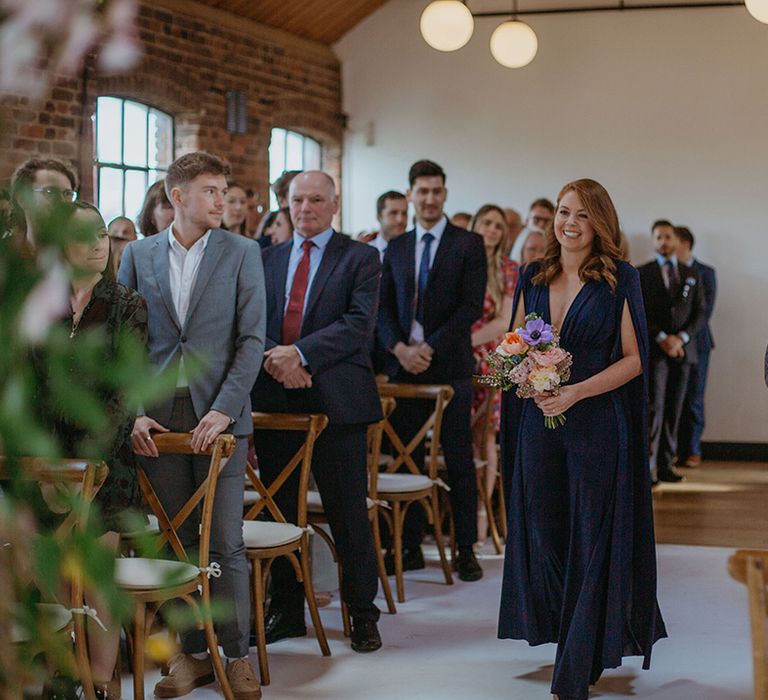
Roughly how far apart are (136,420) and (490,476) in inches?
130

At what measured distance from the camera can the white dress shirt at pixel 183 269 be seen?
4.14m

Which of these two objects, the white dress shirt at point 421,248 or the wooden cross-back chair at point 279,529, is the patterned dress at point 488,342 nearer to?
the white dress shirt at point 421,248

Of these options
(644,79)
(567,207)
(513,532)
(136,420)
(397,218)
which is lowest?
(513,532)

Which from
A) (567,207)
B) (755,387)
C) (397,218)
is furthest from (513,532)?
(755,387)

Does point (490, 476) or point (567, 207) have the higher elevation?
point (567, 207)

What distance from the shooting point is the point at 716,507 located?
8352 millimetres

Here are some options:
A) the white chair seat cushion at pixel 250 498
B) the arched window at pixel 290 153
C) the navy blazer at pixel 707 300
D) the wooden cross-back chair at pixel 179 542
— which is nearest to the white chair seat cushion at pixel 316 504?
the white chair seat cushion at pixel 250 498

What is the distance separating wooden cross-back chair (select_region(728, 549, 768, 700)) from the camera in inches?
73.2

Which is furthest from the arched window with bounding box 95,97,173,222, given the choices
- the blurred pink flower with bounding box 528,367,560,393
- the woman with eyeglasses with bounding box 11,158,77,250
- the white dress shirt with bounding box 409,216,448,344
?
the woman with eyeglasses with bounding box 11,158,77,250

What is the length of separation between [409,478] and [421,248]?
1.24 meters

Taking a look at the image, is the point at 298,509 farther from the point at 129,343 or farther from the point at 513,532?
the point at 129,343

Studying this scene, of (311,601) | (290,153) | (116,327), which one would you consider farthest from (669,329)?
(116,327)

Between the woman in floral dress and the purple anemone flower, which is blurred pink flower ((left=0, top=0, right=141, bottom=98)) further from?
the woman in floral dress

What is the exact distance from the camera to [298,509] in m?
4.50
